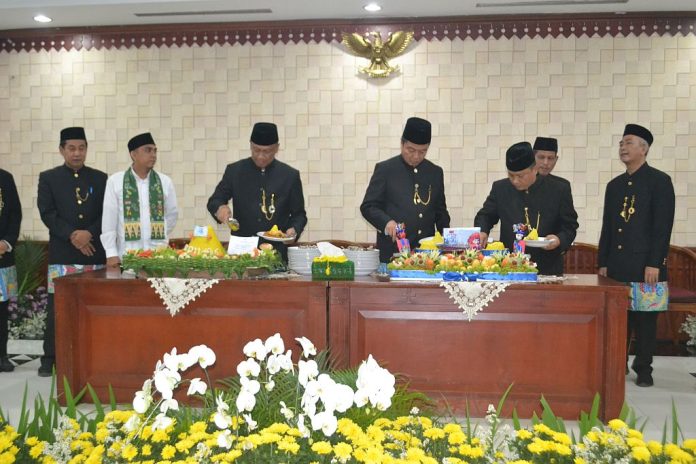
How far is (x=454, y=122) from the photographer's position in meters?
7.27

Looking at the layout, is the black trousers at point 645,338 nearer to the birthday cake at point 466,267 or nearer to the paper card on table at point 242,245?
the birthday cake at point 466,267

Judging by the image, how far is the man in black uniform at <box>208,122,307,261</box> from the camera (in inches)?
208

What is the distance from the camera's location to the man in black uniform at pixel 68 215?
5.21 metres

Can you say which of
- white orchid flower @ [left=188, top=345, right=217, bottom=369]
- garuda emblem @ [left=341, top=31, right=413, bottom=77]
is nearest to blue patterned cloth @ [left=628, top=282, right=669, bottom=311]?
garuda emblem @ [left=341, top=31, right=413, bottom=77]

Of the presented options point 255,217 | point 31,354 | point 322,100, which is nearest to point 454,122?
point 322,100

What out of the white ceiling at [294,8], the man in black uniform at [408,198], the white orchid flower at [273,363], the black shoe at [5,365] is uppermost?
the white ceiling at [294,8]

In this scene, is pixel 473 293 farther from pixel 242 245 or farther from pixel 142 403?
pixel 142 403

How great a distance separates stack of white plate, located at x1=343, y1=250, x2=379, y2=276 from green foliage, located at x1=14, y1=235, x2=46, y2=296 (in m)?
4.27

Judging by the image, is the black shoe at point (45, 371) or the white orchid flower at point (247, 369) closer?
the white orchid flower at point (247, 369)

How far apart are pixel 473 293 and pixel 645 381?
2.02 metres

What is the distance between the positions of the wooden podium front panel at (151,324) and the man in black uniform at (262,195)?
1184mm

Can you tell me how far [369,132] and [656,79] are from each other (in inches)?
118

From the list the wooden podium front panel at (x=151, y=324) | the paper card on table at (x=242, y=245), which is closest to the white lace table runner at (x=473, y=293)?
the wooden podium front panel at (x=151, y=324)

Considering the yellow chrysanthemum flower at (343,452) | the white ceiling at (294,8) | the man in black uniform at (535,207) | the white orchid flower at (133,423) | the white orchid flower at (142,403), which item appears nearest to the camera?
the yellow chrysanthemum flower at (343,452)
